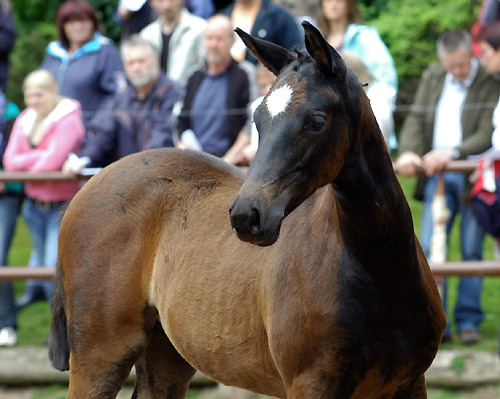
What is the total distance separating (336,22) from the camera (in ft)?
20.6

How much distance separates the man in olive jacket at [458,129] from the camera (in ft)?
20.5

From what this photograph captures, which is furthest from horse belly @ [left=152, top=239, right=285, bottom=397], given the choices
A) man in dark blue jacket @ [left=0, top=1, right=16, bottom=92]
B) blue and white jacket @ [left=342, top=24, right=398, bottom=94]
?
man in dark blue jacket @ [left=0, top=1, right=16, bottom=92]

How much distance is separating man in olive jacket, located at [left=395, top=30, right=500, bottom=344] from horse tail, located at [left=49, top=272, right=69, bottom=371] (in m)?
2.89

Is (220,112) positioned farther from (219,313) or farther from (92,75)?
(219,313)

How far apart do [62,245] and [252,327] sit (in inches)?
42.3

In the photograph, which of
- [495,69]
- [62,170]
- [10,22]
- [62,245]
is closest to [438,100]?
[495,69]

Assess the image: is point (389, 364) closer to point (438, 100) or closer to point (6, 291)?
point (438, 100)

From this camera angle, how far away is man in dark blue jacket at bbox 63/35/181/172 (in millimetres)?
6305

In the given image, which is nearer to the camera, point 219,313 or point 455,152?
point 219,313

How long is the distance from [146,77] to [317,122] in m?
3.66

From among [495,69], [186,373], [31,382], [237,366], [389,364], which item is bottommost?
[31,382]

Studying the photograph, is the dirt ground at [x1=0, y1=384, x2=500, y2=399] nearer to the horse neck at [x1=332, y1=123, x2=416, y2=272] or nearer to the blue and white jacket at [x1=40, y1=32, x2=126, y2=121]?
the blue and white jacket at [x1=40, y1=32, x2=126, y2=121]

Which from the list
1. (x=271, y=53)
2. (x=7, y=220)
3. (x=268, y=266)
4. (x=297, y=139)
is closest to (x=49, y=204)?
(x=7, y=220)

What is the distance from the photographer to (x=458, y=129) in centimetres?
634
